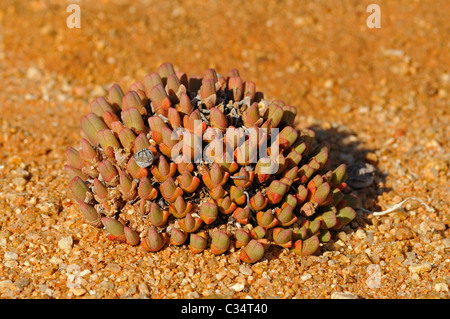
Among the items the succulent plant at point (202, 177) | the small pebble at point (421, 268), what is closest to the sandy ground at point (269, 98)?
the small pebble at point (421, 268)

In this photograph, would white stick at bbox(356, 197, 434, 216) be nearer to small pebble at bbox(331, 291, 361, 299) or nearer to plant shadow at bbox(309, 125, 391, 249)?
plant shadow at bbox(309, 125, 391, 249)

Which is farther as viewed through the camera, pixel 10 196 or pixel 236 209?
pixel 10 196

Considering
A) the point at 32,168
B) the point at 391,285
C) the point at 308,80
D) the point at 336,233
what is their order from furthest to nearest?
the point at 308,80 → the point at 32,168 → the point at 336,233 → the point at 391,285

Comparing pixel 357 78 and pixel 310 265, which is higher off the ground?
pixel 357 78

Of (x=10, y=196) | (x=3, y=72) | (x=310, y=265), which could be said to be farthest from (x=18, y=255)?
(x=3, y=72)

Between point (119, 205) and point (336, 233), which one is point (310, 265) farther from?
point (119, 205)

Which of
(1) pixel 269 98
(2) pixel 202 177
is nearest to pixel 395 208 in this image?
(2) pixel 202 177
